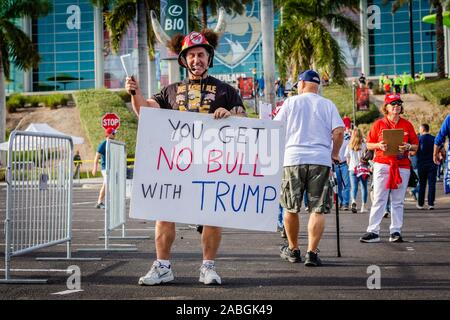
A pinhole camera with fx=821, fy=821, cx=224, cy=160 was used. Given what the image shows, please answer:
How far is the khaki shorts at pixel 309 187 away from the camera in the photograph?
816cm

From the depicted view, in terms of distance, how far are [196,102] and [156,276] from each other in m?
1.52

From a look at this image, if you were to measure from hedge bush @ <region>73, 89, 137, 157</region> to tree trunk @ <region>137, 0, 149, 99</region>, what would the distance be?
793 centimetres

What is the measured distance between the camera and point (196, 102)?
7.07m

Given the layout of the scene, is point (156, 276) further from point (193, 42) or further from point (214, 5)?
point (214, 5)

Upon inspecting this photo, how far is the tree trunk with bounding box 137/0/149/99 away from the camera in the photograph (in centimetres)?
3369

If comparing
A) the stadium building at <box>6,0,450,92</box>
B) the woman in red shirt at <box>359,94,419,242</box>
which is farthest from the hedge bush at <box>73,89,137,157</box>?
the woman in red shirt at <box>359,94,419,242</box>

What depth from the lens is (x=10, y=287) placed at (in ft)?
22.8

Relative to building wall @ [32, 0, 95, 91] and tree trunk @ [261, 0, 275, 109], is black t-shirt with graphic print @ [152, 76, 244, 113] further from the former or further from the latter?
building wall @ [32, 0, 95, 91]

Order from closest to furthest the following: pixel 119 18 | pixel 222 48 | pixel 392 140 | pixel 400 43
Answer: pixel 392 140 < pixel 119 18 < pixel 400 43 < pixel 222 48

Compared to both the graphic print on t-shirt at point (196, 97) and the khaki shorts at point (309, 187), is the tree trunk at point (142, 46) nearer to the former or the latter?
the khaki shorts at point (309, 187)

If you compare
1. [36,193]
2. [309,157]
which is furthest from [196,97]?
[36,193]

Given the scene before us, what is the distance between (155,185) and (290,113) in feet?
6.55
